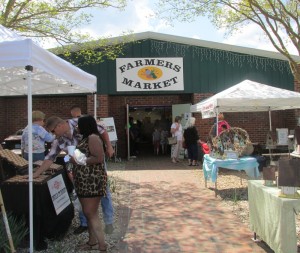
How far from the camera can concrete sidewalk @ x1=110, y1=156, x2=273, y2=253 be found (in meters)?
5.01

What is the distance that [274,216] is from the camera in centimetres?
411

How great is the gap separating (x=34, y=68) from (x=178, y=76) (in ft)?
32.5

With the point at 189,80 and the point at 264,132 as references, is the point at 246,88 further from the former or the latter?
the point at 264,132

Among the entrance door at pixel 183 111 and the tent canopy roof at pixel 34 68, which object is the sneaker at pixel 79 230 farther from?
the entrance door at pixel 183 111

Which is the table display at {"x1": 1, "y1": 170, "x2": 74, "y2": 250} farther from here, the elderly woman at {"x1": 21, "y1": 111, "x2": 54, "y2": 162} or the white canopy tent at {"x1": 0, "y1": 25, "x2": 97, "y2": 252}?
the elderly woman at {"x1": 21, "y1": 111, "x2": 54, "y2": 162}

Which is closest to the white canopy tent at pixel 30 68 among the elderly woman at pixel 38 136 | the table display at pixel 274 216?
the elderly woman at pixel 38 136

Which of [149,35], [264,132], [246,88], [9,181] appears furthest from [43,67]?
[264,132]

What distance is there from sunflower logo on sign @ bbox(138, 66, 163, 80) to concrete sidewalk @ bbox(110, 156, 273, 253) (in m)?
5.42

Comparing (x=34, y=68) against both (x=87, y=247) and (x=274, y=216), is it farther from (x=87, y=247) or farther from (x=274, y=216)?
(x=274, y=216)

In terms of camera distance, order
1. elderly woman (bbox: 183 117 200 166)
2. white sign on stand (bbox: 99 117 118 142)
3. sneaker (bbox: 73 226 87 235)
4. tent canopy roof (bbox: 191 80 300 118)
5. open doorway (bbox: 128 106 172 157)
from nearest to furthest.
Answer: sneaker (bbox: 73 226 87 235) → tent canopy roof (bbox: 191 80 300 118) → elderly woman (bbox: 183 117 200 166) → white sign on stand (bbox: 99 117 118 142) → open doorway (bbox: 128 106 172 157)

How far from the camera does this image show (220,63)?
14914 mm

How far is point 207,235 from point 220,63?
10.4m

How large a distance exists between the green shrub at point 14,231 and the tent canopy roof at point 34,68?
175cm

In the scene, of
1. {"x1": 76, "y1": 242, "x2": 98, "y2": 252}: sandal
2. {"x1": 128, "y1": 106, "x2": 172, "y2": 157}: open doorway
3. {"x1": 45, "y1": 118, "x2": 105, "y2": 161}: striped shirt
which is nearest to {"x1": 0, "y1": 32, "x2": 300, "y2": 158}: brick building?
{"x1": 128, "y1": 106, "x2": 172, "y2": 157}: open doorway
